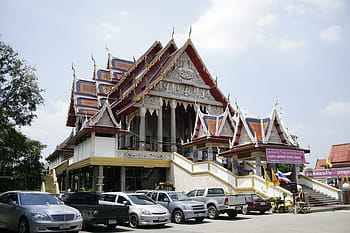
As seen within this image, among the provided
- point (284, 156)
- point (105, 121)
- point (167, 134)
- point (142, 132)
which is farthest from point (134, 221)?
point (167, 134)

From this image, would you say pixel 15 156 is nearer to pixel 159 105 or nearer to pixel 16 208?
pixel 159 105

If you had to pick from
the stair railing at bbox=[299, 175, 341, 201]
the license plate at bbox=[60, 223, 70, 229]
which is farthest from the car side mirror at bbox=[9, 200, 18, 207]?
the stair railing at bbox=[299, 175, 341, 201]

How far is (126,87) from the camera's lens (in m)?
32.7

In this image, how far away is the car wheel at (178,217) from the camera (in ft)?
42.4

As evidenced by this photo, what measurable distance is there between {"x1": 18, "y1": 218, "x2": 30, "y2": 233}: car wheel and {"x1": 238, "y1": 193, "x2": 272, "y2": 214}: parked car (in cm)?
1082

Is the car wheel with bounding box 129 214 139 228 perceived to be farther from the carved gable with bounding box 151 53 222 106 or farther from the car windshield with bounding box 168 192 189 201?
the carved gable with bounding box 151 53 222 106

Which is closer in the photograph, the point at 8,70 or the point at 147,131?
the point at 8,70

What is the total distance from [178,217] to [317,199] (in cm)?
1087

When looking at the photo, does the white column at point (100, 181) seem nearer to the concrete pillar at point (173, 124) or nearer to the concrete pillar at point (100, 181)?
the concrete pillar at point (100, 181)

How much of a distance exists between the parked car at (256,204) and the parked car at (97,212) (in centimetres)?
758

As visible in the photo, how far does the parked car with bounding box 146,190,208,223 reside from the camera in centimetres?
1284

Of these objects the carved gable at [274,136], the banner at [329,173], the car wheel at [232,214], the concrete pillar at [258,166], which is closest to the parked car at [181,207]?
the car wheel at [232,214]

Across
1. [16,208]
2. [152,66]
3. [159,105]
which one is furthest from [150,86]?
[16,208]

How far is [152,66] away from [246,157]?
14377 millimetres
